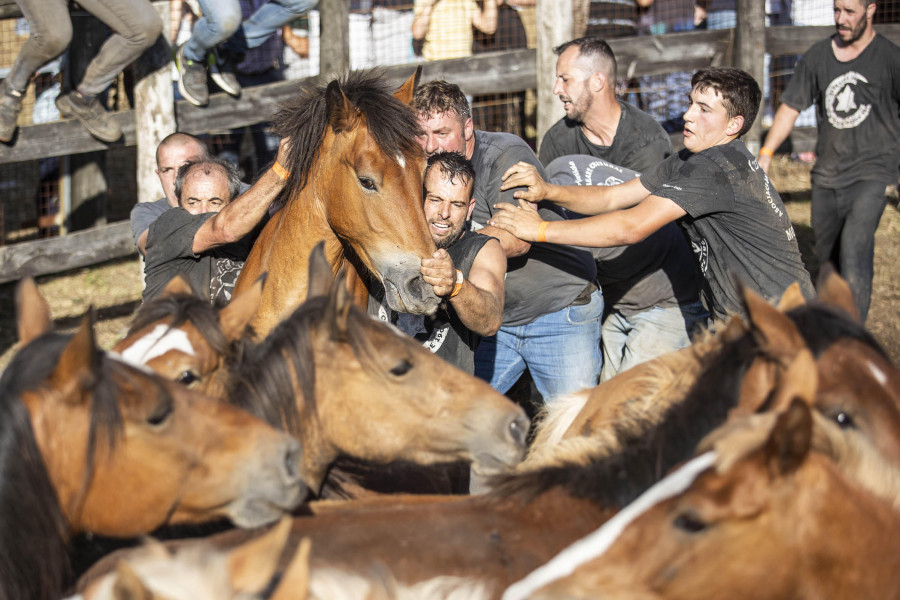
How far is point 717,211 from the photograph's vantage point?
4332mm

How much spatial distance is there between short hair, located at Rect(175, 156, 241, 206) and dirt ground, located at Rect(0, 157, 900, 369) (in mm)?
2432

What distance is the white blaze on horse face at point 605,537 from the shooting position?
2.06 meters

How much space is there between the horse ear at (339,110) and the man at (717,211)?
0.87m

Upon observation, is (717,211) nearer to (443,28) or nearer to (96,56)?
(443,28)

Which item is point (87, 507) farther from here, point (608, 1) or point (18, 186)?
point (18, 186)

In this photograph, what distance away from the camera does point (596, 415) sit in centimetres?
363

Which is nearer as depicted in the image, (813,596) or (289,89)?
(813,596)

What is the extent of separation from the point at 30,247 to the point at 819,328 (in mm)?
6334

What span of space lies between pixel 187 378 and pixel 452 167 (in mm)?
1854

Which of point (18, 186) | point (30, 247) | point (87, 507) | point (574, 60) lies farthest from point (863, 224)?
point (18, 186)

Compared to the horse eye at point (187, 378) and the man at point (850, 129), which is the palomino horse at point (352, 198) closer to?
the horse eye at point (187, 378)

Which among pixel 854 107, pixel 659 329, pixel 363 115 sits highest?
pixel 363 115

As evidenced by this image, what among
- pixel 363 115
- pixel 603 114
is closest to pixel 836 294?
pixel 363 115

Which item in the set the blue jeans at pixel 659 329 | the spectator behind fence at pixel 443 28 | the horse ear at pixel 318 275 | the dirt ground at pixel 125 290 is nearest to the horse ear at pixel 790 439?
the horse ear at pixel 318 275
